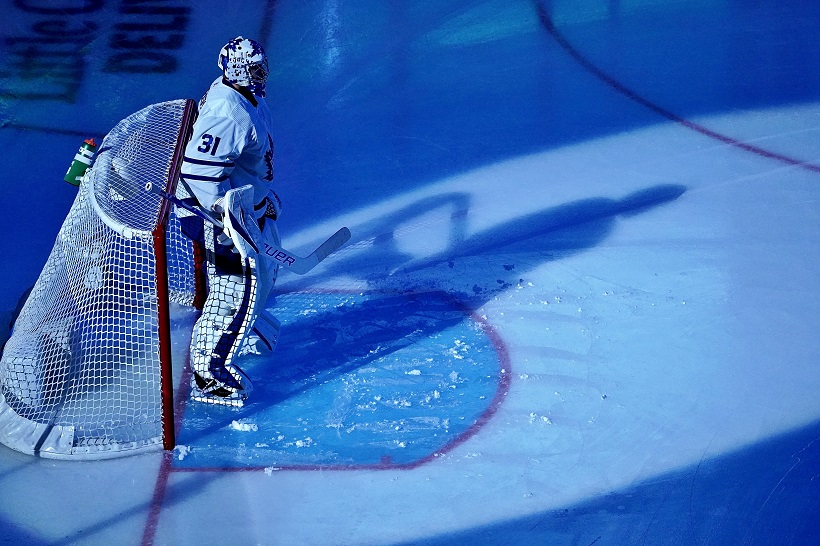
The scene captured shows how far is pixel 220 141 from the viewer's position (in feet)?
9.95

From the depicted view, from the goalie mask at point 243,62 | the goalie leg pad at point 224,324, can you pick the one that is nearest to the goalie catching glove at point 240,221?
the goalie leg pad at point 224,324

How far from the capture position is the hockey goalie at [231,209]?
3.05 metres

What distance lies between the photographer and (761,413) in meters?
3.42

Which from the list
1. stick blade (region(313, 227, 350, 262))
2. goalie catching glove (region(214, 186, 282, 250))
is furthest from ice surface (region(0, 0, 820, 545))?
goalie catching glove (region(214, 186, 282, 250))

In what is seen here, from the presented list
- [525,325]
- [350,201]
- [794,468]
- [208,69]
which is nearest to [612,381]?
[525,325]

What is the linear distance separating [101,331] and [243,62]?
1002 mm

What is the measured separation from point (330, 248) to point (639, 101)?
2303 mm

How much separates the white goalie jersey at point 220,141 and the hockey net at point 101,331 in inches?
6.5

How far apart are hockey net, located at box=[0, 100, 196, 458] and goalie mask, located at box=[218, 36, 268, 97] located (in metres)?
0.34

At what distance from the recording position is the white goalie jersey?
9.95 ft

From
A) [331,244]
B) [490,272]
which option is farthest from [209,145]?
[490,272]

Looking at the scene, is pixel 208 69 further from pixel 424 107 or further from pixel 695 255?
pixel 695 255

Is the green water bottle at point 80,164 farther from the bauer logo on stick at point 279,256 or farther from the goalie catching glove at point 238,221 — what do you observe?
the bauer logo on stick at point 279,256

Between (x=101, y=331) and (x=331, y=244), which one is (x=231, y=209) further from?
(x=101, y=331)
